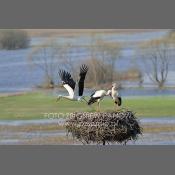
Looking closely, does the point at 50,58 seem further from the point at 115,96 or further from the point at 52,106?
the point at 115,96

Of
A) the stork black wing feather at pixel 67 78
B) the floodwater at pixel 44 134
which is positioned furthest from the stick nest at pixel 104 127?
the stork black wing feather at pixel 67 78

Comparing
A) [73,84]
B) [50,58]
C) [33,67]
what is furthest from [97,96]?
[33,67]

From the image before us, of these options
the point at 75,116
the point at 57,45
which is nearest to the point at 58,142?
the point at 75,116

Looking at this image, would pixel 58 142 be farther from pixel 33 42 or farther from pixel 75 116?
Answer: pixel 33 42

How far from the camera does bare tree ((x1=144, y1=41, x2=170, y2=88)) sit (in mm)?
13992

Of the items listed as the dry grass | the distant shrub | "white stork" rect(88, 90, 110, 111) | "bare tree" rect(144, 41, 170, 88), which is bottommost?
"white stork" rect(88, 90, 110, 111)

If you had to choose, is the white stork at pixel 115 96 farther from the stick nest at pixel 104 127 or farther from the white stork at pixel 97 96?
the stick nest at pixel 104 127

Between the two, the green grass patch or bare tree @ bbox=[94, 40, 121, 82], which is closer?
the green grass patch

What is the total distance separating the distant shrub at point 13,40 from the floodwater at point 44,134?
1104 millimetres

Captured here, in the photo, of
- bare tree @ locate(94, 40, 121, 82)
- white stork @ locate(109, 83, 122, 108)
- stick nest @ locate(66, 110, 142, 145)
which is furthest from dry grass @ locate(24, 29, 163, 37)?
stick nest @ locate(66, 110, 142, 145)

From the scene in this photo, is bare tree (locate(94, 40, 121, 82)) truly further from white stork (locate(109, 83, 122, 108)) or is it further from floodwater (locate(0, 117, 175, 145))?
floodwater (locate(0, 117, 175, 145))

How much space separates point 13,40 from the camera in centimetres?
1400

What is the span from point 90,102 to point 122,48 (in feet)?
3.09

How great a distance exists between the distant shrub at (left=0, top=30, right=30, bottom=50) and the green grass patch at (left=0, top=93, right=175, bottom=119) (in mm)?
739
